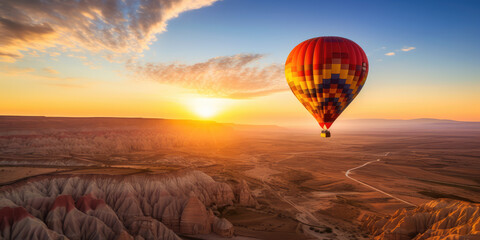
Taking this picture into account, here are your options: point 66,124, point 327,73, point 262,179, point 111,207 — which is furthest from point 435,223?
point 66,124

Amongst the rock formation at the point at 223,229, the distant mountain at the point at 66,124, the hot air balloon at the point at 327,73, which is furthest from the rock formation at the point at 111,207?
the distant mountain at the point at 66,124

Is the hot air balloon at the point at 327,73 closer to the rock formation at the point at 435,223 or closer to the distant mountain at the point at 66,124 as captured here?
the rock formation at the point at 435,223

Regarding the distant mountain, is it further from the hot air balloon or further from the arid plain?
the hot air balloon

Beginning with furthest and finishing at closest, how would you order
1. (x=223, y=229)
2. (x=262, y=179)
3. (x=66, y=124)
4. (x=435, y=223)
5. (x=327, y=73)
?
(x=66, y=124) → (x=262, y=179) → (x=327, y=73) → (x=223, y=229) → (x=435, y=223)

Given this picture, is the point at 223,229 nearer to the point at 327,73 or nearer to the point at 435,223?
the point at 435,223

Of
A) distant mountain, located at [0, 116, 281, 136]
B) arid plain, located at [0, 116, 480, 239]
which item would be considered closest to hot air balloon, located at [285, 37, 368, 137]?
arid plain, located at [0, 116, 480, 239]

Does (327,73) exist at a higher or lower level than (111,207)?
higher

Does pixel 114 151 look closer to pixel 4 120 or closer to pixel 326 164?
pixel 4 120

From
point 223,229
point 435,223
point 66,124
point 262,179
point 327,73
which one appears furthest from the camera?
point 66,124
